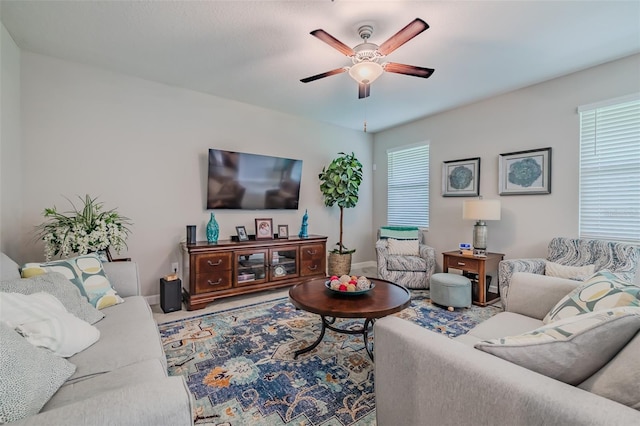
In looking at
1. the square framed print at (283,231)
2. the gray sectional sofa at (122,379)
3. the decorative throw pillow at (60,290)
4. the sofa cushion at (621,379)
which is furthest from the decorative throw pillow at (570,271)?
the decorative throw pillow at (60,290)

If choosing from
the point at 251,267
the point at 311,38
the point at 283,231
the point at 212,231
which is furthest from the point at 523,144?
the point at 212,231

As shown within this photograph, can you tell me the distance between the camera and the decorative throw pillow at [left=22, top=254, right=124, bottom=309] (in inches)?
71.6

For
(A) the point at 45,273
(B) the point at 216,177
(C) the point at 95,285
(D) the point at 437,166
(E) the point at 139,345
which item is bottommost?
(E) the point at 139,345

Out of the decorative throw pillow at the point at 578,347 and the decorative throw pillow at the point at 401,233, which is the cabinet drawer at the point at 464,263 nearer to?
the decorative throw pillow at the point at 401,233

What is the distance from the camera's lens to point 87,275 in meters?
1.95

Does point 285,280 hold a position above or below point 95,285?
below

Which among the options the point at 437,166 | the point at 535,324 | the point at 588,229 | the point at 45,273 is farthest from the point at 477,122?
the point at 45,273

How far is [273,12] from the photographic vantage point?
2109 mm

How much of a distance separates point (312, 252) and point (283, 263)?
474mm

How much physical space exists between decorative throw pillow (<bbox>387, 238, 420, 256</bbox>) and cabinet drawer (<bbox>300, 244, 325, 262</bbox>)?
1.04 meters

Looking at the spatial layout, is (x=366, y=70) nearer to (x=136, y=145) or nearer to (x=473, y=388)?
(x=473, y=388)

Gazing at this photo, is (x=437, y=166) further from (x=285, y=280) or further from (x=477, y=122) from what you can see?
(x=285, y=280)

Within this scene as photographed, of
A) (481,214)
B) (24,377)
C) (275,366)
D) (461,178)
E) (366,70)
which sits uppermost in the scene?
(366,70)

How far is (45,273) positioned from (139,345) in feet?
2.82
